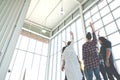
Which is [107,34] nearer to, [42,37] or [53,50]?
[53,50]

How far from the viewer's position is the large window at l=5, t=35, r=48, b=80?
6469mm

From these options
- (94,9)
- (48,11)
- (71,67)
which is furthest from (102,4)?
(71,67)

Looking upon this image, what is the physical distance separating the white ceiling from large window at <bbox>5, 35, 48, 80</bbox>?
1371 mm

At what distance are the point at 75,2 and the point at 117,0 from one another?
2.68 m

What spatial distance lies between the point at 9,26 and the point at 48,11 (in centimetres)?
623

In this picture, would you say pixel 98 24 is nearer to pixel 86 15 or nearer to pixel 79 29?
pixel 86 15

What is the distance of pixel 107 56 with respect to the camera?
8.01ft

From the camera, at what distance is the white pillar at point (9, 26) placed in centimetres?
124

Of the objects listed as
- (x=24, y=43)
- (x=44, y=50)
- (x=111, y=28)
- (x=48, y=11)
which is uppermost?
(x=48, y=11)

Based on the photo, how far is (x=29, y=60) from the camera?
23.6 feet

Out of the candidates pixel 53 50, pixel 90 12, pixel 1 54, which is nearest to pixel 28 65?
pixel 53 50

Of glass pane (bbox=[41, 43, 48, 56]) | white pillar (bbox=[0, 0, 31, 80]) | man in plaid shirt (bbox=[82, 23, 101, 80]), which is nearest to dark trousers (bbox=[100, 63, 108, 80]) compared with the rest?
man in plaid shirt (bbox=[82, 23, 101, 80])

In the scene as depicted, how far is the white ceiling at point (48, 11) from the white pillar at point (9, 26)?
5341 mm

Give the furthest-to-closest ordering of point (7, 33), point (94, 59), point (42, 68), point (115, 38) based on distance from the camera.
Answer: point (42, 68), point (115, 38), point (94, 59), point (7, 33)
